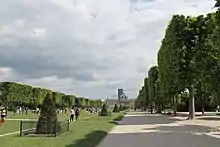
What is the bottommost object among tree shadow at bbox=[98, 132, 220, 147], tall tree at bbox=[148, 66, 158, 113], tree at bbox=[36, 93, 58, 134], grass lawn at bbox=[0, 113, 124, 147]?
tree shadow at bbox=[98, 132, 220, 147]

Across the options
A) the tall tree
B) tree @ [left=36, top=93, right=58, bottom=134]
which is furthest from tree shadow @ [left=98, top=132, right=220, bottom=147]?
the tall tree

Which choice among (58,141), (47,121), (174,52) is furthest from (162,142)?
(174,52)

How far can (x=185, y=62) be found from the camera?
1865 inches

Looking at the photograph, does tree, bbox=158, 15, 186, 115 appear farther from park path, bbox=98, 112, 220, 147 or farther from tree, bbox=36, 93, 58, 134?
tree, bbox=36, 93, 58, 134

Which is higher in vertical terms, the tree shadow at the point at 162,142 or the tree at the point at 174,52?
the tree at the point at 174,52

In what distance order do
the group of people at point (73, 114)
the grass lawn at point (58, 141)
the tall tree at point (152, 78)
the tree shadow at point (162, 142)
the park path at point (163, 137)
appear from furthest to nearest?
the tall tree at point (152, 78) → the group of people at point (73, 114) → the park path at point (163, 137) → the tree shadow at point (162, 142) → the grass lawn at point (58, 141)

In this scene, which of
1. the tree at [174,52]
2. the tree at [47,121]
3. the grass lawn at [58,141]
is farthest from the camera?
the tree at [174,52]

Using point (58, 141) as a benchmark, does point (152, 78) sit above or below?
above

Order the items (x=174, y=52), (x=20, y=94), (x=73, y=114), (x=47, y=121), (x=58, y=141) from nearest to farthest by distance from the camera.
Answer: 1. (x=58, y=141)
2. (x=47, y=121)
3. (x=73, y=114)
4. (x=174, y=52)
5. (x=20, y=94)

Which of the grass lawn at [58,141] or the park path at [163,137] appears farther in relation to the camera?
the park path at [163,137]

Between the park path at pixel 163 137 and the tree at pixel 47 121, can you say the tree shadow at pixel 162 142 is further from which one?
the tree at pixel 47 121

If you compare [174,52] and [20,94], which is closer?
[174,52]

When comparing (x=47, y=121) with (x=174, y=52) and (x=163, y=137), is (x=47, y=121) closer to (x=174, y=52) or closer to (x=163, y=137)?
(x=163, y=137)

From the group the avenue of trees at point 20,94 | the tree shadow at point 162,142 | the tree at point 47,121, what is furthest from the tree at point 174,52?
the avenue of trees at point 20,94
